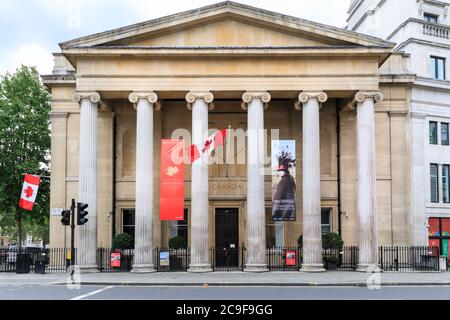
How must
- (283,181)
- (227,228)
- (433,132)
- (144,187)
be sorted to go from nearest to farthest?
(144,187) → (283,181) → (227,228) → (433,132)

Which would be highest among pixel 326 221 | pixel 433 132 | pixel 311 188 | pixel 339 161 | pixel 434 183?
pixel 433 132

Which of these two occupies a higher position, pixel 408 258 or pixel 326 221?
pixel 326 221

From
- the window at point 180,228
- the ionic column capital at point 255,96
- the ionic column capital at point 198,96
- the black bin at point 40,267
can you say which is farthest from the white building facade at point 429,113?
the black bin at point 40,267

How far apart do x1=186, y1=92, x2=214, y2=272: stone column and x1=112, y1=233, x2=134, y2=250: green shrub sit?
4391 millimetres

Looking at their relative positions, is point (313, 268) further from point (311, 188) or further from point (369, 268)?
point (311, 188)

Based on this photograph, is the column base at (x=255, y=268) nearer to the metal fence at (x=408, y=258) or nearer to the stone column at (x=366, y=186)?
the stone column at (x=366, y=186)

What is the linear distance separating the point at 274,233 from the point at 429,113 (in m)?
12.7

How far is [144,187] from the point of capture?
30156mm

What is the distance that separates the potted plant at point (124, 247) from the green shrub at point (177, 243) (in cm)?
227

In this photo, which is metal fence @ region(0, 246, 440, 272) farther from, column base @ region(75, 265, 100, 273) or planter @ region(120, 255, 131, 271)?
column base @ region(75, 265, 100, 273)

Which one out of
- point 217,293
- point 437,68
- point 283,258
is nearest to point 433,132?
point 437,68

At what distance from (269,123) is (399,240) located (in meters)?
10.8

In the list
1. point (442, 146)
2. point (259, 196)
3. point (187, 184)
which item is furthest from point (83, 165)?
point (442, 146)

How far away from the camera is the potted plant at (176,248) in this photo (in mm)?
31312
